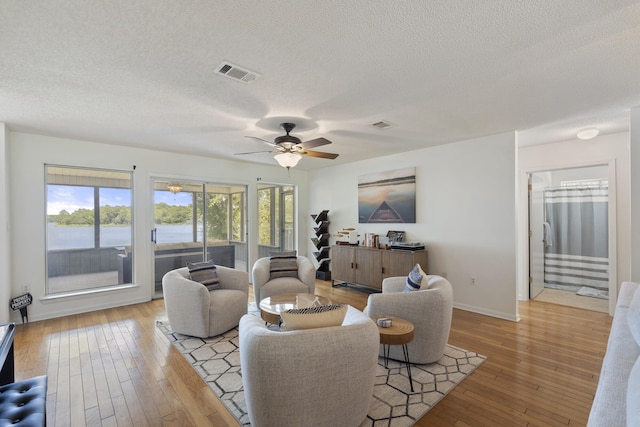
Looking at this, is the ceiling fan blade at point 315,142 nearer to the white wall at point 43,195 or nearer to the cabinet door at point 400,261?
the cabinet door at point 400,261

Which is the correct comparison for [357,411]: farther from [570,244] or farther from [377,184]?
[570,244]

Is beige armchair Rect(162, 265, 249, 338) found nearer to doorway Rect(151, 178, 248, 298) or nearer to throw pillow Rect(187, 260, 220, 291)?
throw pillow Rect(187, 260, 220, 291)

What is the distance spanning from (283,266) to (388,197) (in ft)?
7.89

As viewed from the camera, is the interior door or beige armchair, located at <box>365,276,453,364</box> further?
the interior door

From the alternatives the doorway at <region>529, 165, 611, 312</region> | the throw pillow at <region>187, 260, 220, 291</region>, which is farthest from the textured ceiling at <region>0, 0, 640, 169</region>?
the doorway at <region>529, 165, 611, 312</region>

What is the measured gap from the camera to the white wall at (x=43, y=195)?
4.09m

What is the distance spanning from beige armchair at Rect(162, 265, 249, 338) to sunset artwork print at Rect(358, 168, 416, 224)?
10.2 feet

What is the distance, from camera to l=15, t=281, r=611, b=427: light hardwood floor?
84.0 inches

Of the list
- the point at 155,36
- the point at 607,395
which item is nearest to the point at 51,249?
the point at 155,36

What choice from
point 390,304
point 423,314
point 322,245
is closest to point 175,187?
point 322,245

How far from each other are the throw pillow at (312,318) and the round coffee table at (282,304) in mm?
1057

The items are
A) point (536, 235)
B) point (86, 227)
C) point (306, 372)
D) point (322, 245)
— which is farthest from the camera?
point (322, 245)

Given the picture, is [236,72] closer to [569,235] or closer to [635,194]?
[635,194]

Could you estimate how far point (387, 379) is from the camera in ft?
8.46
